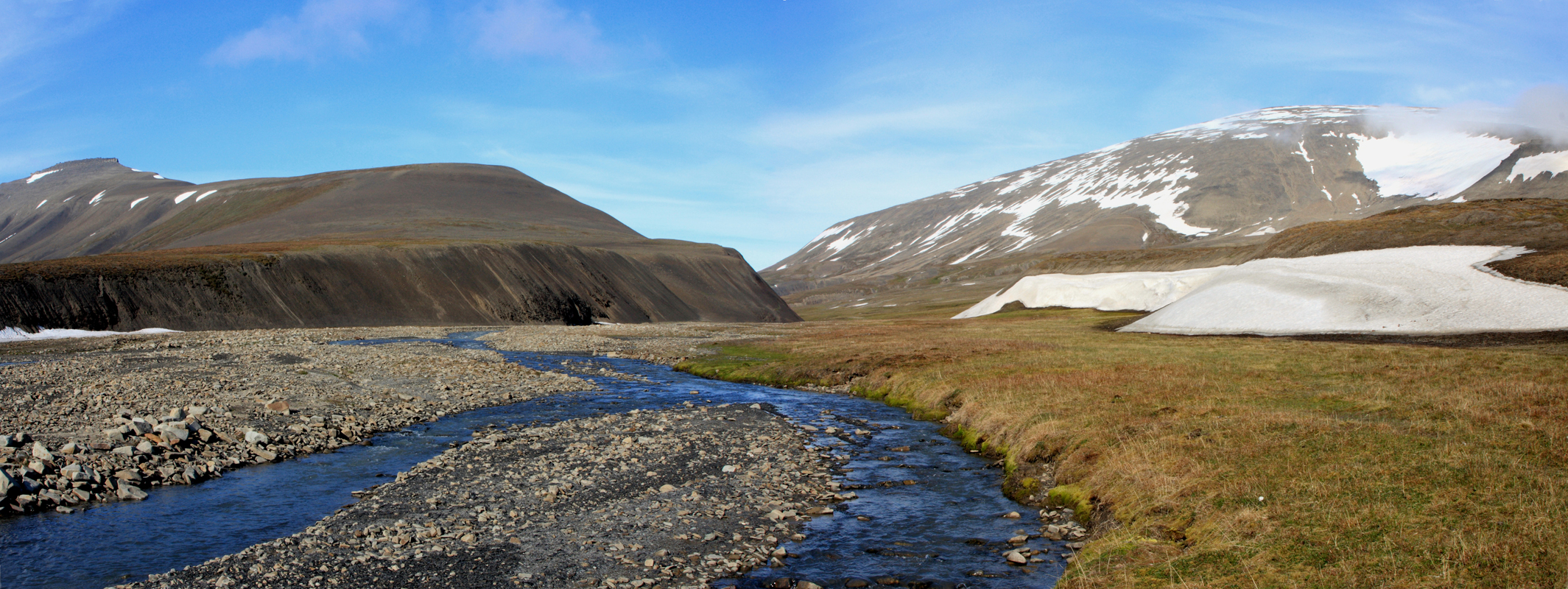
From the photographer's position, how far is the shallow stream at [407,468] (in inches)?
517

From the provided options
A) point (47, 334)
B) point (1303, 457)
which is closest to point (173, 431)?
point (1303, 457)

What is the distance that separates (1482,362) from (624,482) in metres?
27.8

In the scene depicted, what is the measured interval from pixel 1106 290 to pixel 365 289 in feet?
283

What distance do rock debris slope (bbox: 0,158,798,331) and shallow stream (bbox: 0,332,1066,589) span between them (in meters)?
61.4

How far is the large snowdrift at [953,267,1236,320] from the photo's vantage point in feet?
280

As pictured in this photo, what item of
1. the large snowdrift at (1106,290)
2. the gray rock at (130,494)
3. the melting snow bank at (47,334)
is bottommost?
the gray rock at (130,494)

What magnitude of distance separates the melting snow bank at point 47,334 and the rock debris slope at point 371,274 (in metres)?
1.10

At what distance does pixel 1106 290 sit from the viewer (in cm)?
9138

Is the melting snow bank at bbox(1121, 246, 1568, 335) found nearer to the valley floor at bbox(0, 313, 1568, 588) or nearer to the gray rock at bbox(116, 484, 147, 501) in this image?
the valley floor at bbox(0, 313, 1568, 588)

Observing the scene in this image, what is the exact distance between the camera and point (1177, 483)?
1445 centimetres

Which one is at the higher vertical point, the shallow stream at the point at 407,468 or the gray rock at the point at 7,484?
the gray rock at the point at 7,484

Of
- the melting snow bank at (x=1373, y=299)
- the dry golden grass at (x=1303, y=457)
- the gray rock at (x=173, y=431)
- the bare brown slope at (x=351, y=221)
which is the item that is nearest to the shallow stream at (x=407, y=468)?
the dry golden grass at (x=1303, y=457)

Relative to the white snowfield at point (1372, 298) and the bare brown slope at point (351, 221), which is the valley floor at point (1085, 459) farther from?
the bare brown slope at point (351, 221)

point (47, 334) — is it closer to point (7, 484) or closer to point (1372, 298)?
point (7, 484)
